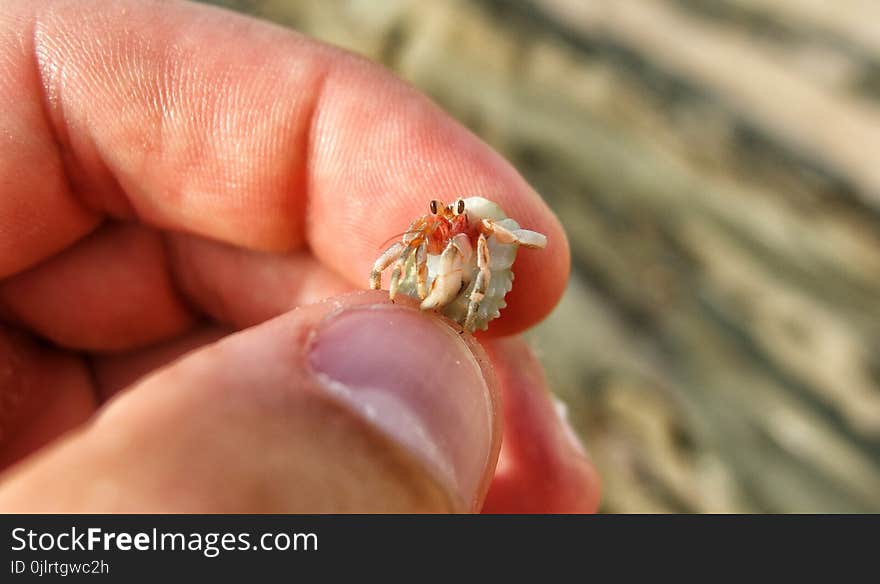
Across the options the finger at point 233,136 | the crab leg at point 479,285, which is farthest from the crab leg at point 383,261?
the finger at point 233,136

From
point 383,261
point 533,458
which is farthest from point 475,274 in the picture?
point 533,458

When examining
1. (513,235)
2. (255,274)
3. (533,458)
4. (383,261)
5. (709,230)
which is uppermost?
(513,235)

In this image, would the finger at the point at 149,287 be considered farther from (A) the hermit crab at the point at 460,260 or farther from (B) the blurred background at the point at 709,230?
(B) the blurred background at the point at 709,230

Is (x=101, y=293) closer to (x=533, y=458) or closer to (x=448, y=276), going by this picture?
(x=448, y=276)

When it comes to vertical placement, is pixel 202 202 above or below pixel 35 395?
above

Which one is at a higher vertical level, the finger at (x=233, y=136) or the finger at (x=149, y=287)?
the finger at (x=233, y=136)

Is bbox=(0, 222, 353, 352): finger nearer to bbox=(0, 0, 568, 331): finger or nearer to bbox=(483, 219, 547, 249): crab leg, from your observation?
bbox=(0, 0, 568, 331): finger
